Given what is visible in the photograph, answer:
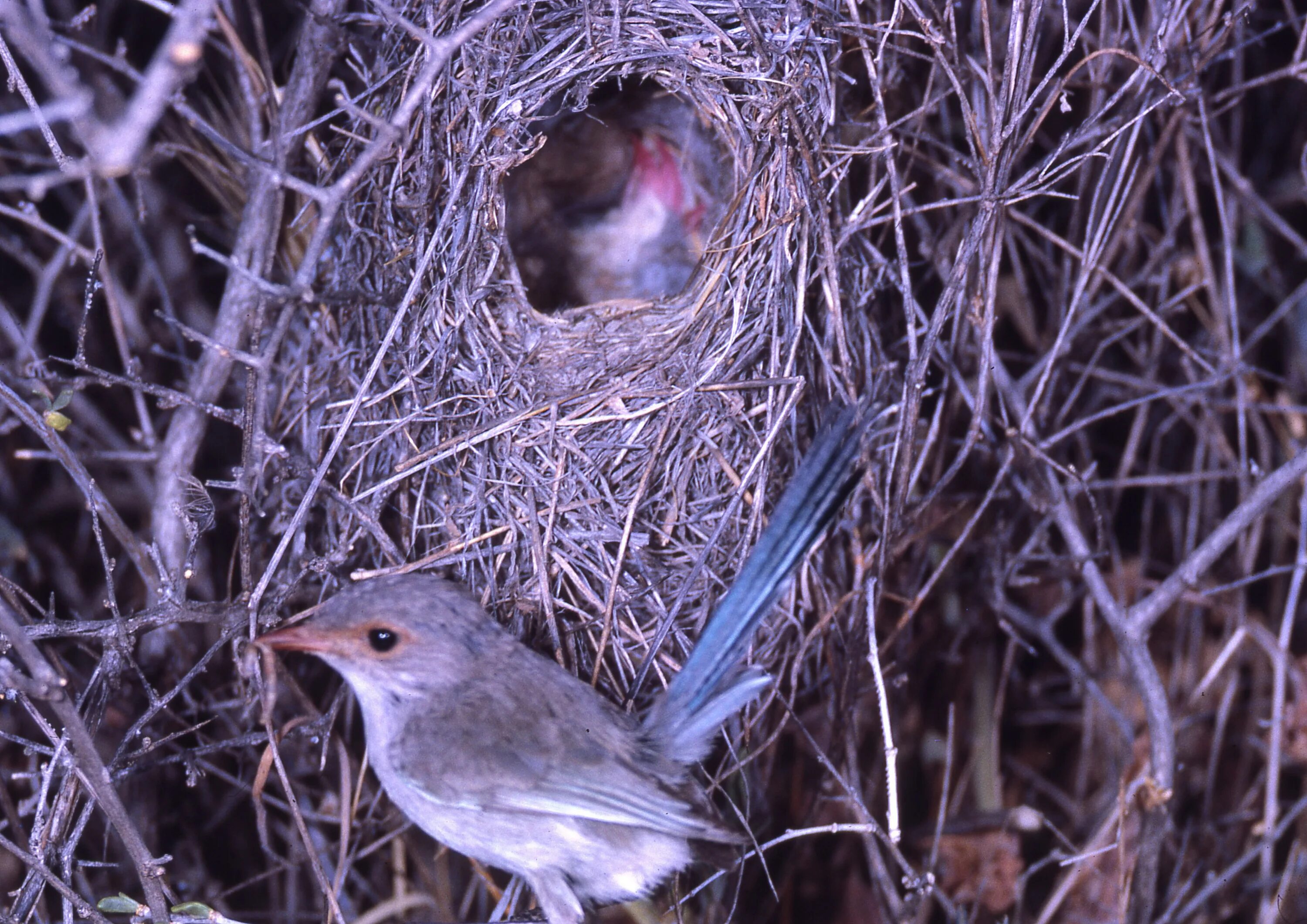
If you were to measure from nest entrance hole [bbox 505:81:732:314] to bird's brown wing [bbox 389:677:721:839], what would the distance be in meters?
1.48

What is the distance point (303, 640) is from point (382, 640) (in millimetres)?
166

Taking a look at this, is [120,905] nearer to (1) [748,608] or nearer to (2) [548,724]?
(2) [548,724]

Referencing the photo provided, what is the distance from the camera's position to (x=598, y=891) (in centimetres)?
244

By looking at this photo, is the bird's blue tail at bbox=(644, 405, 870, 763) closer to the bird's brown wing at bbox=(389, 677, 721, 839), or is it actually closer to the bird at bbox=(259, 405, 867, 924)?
the bird at bbox=(259, 405, 867, 924)

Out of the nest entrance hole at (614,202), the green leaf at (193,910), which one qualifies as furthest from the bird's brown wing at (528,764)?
the nest entrance hole at (614,202)

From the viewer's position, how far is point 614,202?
12.5ft

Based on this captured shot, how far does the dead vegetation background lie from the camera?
2545mm

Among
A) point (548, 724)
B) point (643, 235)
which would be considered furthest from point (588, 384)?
point (643, 235)

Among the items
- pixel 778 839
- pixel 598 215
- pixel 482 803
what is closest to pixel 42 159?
pixel 598 215

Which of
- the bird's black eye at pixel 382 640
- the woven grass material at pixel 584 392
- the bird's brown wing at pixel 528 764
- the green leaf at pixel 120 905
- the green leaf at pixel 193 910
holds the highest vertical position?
the woven grass material at pixel 584 392

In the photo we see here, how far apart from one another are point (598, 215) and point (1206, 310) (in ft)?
6.50

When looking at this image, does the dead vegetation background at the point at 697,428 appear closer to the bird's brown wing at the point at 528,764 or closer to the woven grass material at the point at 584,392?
the woven grass material at the point at 584,392

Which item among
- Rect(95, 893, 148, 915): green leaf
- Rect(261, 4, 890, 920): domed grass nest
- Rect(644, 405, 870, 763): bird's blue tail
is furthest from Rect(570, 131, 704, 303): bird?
Rect(95, 893, 148, 915): green leaf

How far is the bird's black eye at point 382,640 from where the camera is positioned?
2.38 m
